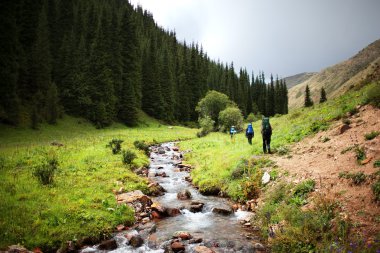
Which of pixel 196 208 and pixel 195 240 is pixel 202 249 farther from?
pixel 196 208

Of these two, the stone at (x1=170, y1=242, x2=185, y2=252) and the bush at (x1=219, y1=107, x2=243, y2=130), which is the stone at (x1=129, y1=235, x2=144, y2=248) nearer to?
the stone at (x1=170, y1=242, x2=185, y2=252)

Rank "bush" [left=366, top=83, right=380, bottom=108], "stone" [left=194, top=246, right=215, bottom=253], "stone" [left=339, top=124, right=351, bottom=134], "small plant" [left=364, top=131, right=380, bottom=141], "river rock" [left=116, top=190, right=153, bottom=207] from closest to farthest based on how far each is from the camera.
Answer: "stone" [left=194, top=246, right=215, bottom=253]
"small plant" [left=364, top=131, right=380, bottom=141]
"river rock" [left=116, top=190, right=153, bottom=207]
"stone" [left=339, top=124, right=351, bottom=134]
"bush" [left=366, top=83, right=380, bottom=108]

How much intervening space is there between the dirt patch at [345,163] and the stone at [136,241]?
7125 mm

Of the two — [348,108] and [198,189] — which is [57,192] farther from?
[348,108]

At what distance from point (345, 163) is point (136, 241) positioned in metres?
9.29

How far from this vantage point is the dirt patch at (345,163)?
7797 mm

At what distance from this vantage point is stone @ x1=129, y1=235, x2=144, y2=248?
912 cm

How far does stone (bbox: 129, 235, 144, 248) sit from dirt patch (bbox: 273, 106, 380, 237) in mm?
7125

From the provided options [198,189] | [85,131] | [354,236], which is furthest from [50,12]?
[354,236]

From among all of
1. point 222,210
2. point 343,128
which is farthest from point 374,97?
point 222,210

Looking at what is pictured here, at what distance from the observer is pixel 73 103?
52.4 metres

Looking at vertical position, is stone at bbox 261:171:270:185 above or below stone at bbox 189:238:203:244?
above

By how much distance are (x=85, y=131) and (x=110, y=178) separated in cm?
3280

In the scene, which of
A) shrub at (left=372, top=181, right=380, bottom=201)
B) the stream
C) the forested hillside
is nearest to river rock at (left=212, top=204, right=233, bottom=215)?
the stream
